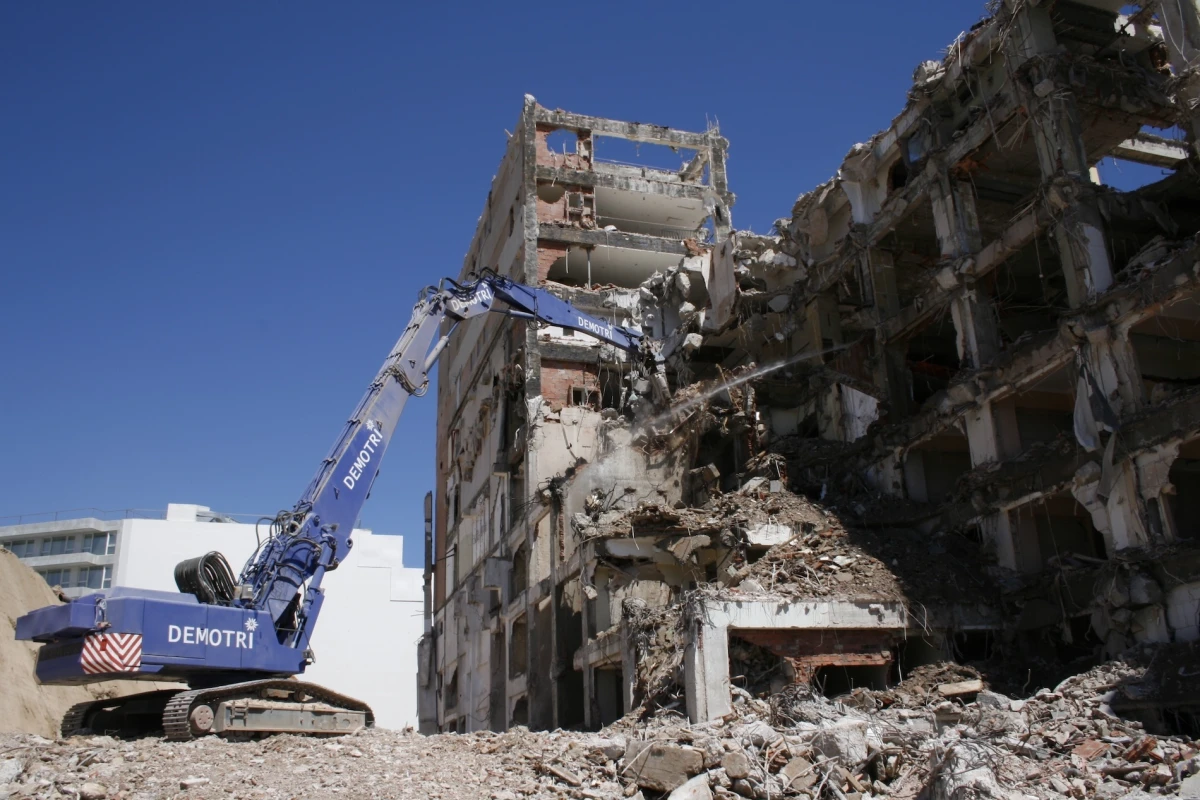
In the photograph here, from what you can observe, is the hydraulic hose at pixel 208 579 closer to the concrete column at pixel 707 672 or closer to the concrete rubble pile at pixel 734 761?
the concrete rubble pile at pixel 734 761

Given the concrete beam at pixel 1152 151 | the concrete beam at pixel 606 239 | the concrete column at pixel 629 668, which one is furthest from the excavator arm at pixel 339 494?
the concrete beam at pixel 1152 151

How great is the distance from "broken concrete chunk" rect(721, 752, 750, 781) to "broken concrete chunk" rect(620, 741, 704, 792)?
0.31m

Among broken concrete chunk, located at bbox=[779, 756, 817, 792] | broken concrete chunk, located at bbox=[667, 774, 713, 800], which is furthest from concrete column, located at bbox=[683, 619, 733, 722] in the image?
broken concrete chunk, located at bbox=[667, 774, 713, 800]

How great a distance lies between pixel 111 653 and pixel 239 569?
158ft

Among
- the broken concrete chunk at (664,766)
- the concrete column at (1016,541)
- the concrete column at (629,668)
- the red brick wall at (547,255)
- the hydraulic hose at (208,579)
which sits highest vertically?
the red brick wall at (547,255)

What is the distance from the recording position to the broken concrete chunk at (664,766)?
12656mm

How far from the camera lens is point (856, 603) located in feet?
60.7

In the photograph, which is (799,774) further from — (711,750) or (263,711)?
(263,711)

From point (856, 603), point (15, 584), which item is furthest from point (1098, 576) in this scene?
point (15, 584)

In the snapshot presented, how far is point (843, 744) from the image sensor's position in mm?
12906

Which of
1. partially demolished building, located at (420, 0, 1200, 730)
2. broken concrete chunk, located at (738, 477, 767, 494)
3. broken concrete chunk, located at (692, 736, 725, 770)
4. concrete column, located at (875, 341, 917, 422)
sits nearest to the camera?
broken concrete chunk, located at (692, 736, 725, 770)

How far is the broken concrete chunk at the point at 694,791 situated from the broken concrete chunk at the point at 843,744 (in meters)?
1.62

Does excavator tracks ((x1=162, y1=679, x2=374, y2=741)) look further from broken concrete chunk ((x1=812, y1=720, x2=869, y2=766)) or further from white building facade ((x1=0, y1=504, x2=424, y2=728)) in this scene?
white building facade ((x1=0, y1=504, x2=424, y2=728))

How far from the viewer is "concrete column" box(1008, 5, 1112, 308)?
784 inches
